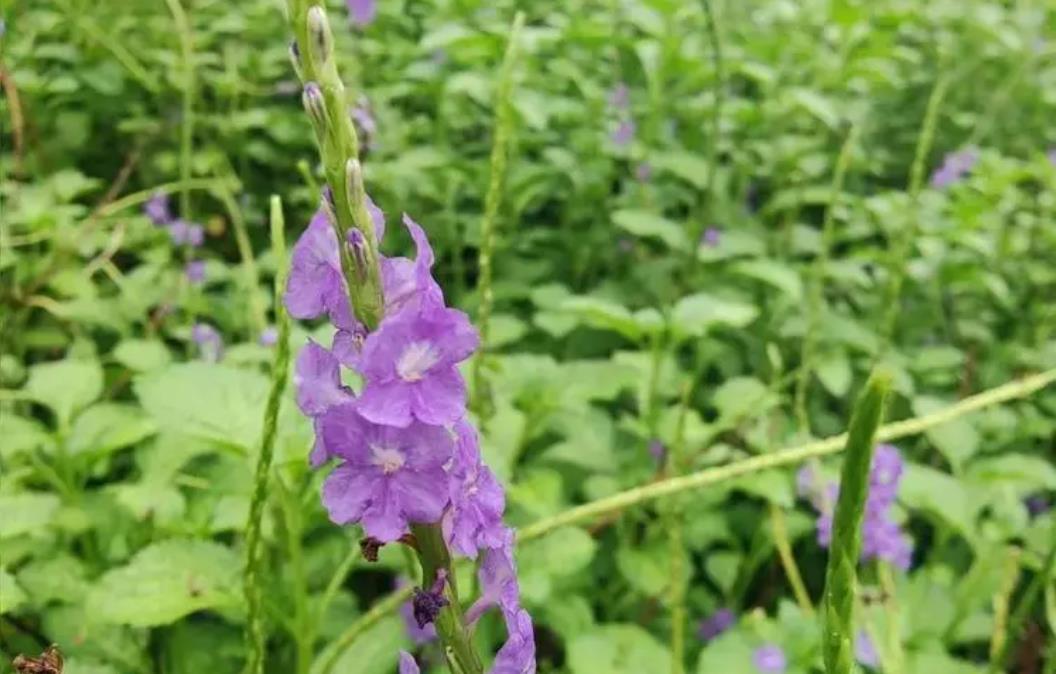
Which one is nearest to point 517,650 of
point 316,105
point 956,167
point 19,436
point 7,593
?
point 316,105

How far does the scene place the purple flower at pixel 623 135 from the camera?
2645 millimetres

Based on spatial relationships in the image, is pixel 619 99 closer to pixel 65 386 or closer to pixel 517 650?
pixel 65 386

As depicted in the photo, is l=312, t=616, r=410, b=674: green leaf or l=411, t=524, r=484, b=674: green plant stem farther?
l=312, t=616, r=410, b=674: green leaf

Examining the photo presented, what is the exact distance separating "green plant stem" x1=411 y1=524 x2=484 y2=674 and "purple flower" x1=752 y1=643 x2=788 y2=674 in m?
0.98

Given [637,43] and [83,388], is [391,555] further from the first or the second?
[637,43]

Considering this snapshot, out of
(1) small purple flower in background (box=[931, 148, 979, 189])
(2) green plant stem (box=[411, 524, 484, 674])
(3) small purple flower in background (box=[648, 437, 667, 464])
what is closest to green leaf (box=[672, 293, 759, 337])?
(3) small purple flower in background (box=[648, 437, 667, 464])

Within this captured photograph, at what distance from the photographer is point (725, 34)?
302 centimetres

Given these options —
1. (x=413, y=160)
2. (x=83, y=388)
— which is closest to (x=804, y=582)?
(x=413, y=160)

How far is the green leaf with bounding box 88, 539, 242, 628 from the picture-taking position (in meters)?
1.16

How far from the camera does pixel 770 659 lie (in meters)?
1.54

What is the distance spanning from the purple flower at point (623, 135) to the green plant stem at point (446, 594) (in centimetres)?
211

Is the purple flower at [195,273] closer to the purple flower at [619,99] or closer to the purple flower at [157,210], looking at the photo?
the purple flower at [157,210]

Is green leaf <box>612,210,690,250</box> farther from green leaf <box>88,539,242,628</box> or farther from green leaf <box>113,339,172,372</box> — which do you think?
green leaf <box>88,539,242,628</box>

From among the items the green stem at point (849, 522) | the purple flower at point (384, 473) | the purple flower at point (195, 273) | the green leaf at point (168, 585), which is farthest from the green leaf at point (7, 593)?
the purple flower at point (195, 273)
